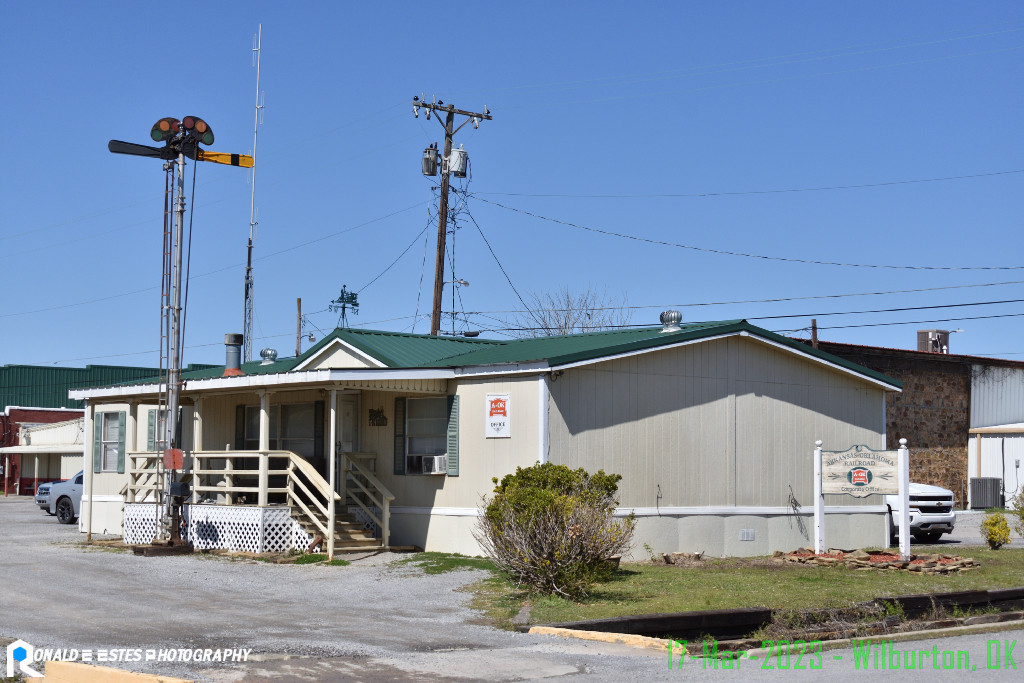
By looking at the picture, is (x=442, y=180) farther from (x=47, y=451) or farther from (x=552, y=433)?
(x=47, y=451)

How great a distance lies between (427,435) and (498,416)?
188 cm

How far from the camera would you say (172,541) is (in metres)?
19.6

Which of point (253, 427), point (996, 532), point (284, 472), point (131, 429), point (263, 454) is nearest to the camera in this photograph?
point (284, 472)

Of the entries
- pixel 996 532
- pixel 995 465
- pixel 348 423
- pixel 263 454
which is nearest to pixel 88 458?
pixel 348 423

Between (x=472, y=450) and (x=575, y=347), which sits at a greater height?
(x=575, y=347)

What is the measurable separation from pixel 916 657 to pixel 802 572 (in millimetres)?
6084

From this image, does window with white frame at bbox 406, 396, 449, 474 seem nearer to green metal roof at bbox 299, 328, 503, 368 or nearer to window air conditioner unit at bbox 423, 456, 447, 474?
window air conditioner unit at bbox 423, 456, 447, 474

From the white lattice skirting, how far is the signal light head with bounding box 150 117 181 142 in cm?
672

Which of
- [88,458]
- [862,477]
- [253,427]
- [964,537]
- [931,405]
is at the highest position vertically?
[931,405]

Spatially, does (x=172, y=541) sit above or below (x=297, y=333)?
below

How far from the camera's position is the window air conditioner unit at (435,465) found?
1886 centimetres

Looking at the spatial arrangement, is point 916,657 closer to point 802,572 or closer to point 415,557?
point 802,572

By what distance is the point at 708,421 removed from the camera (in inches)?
757

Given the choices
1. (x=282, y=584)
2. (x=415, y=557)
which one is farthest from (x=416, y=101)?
(x=282, y=584)
